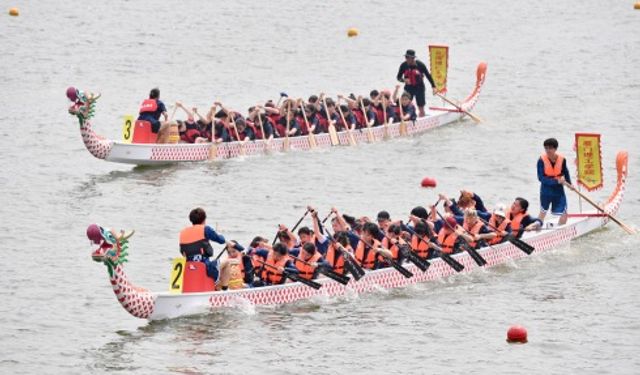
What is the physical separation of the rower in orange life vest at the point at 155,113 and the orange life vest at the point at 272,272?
9453mm

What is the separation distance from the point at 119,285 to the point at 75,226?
7.95 m

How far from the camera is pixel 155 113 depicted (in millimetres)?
34938

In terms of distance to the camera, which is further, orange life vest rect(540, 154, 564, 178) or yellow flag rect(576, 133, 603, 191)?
yellow flag rect(576, 133, 603, 191)

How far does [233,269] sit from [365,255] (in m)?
2.66

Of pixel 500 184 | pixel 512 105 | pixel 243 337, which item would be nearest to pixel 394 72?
pixel 512 105

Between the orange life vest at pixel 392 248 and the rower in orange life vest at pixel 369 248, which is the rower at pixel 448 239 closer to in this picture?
the orange life vest at pixel 392 248

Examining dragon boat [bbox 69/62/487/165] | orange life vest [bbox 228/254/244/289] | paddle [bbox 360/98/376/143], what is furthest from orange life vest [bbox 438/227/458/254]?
paddle [bbox 360/98/376/143]

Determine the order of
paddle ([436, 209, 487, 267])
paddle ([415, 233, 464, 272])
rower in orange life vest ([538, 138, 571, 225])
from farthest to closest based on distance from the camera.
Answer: rower in orange life vest ([538, 138, 571, 225])
paddle ([436, 209, 487, 267])
paddle ([415, 233, 464, 272])

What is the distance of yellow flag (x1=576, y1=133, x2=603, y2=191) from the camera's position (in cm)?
3027

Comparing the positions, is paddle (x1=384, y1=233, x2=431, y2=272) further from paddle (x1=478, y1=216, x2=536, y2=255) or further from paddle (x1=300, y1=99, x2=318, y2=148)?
paddle (x1=300, y1=99, x2=318, y2=148)

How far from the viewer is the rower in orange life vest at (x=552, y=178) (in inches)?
1155

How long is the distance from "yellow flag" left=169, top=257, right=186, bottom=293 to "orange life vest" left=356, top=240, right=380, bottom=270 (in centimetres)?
341

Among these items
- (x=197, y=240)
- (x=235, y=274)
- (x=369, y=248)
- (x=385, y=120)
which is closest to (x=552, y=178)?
(x=369, y=248)

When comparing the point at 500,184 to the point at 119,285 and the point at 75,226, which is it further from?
the point at 119,285
